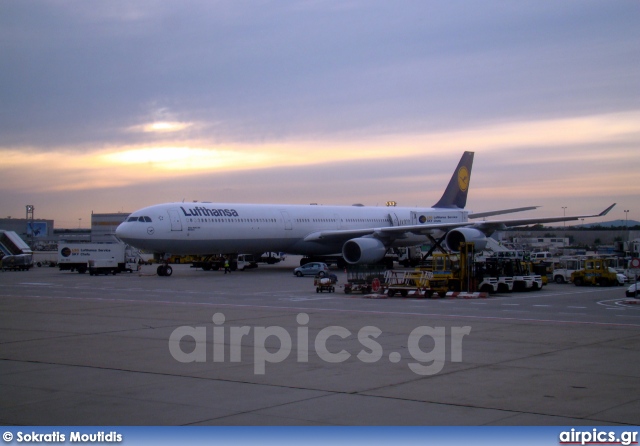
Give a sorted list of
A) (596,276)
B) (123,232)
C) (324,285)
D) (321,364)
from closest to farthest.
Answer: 1. (321,364)
2. (324,285)
3. (596,276)
4. (123,232)

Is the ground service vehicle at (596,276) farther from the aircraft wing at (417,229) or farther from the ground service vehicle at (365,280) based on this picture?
the ground service vehicle at (365,280)

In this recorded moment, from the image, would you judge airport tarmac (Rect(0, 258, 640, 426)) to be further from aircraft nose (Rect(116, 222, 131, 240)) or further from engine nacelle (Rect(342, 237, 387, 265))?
engine nacelle (Rect(342, 237, 387, 265))

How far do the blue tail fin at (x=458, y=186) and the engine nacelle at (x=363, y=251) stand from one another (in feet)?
64.2

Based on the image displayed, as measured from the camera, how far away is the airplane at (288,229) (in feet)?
138

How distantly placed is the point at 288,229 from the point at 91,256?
15278mm

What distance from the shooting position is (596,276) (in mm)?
37312

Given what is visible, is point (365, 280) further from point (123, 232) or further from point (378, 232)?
Answer: point (123, 232)

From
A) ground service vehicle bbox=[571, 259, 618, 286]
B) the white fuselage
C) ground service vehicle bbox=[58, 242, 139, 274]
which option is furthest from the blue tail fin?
ground service vehicle bbox=[58, 242, 139, 274]

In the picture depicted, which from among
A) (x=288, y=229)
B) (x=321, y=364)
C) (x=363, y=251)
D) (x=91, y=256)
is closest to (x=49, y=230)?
(x=91, y=256)

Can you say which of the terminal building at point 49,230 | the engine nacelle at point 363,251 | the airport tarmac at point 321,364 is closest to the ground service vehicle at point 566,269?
the engine nacelle at point 363,251

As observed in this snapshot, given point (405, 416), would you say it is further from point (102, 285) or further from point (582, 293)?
point (102, 285)

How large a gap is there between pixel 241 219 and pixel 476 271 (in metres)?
18.9

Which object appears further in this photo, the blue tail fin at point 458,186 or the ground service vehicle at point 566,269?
the blue tail fin at point 458,186

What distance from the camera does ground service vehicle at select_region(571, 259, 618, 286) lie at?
122 ft
